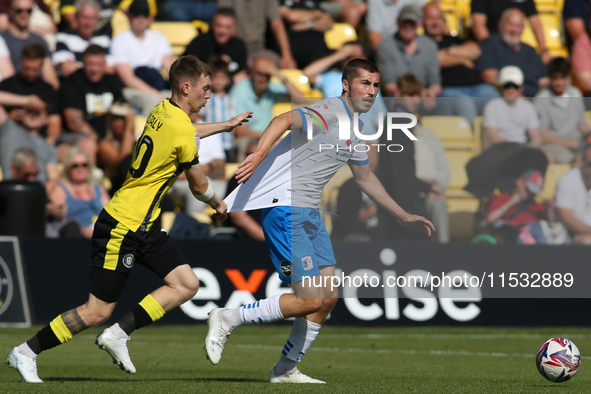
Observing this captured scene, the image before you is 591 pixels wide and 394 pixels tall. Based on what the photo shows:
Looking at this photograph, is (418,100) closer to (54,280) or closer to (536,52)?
(536,52)

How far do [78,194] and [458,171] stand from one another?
197 inches

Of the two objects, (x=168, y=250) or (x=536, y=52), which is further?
(x=536, y=52)

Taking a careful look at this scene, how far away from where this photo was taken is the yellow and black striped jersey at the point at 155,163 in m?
6.08

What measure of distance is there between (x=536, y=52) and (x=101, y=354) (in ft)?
30.5

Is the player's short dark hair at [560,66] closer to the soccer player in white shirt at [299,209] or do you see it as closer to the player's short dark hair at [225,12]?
the player's short dark hair at [225,12]

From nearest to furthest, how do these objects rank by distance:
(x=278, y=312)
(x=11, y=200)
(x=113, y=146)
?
(x=278, y=312), (x=11, y=200), (x=113, y=146)

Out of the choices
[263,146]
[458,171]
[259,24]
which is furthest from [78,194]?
[263,146]

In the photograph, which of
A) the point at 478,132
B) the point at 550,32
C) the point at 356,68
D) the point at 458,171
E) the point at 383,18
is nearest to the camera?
the point at 356,68

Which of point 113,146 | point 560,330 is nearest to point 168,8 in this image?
point 113,146

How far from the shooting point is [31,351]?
627cm

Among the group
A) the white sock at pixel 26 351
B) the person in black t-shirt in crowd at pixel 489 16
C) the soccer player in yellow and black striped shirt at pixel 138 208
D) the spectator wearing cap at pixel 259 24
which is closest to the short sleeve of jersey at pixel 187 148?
the soccer player in yellow and black striped shirt at pixel 138 208

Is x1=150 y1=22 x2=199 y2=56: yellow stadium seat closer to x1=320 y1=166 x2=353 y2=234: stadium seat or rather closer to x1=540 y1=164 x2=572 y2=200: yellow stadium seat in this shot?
x1=320 y1=166 x2=353 y2=234: stadium seat

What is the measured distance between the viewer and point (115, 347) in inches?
245

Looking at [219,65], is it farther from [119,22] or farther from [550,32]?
[550,32]
